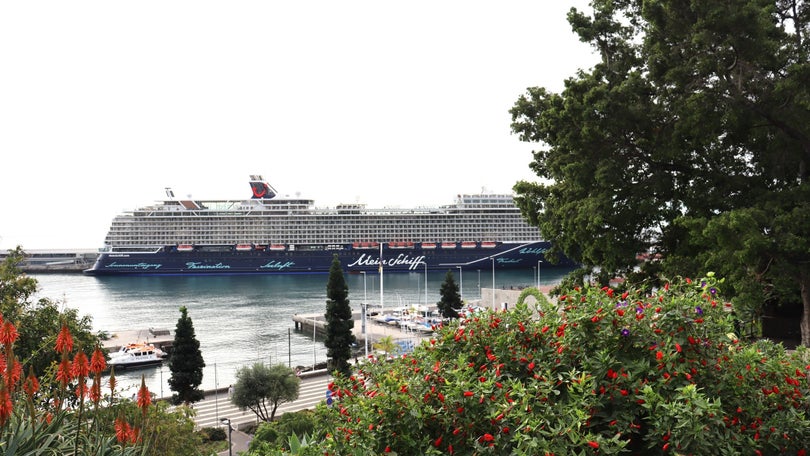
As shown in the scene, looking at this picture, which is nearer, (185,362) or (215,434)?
(215,434)

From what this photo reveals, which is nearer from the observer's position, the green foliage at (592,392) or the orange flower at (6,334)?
the orange flower at (6,334)

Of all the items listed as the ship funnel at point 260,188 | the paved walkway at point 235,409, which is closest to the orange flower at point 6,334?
the paved walkway at point 235,409

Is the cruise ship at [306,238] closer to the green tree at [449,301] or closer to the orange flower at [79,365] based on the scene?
the green tree at [449,301]

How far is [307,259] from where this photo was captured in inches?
2165

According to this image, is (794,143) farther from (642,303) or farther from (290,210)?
(290,210)

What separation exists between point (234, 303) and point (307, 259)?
19.8 m

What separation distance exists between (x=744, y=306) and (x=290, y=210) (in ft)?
175

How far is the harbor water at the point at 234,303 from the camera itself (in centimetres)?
2198

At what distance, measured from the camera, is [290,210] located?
5806cm

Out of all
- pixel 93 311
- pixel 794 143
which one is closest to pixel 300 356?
pixel 93 311

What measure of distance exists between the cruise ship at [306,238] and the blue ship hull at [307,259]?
9 cm

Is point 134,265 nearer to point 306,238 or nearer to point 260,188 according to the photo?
point 260,188

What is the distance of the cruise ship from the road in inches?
1450

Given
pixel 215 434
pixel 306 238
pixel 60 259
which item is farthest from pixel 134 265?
pixel 215 434
